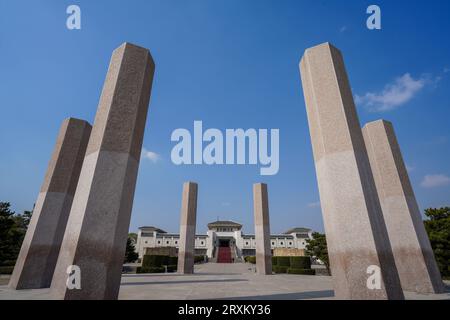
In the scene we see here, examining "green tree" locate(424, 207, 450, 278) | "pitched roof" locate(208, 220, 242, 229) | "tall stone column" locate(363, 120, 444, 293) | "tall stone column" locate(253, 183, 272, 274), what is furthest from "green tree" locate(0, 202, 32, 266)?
"pitched roof" locate(208, 220, 242, 229)

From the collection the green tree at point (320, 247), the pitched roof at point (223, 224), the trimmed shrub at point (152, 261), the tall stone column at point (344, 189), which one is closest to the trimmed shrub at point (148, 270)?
the trimmed shrub at point (152, 261)

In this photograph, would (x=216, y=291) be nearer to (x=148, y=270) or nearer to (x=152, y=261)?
(x=148, y=270)

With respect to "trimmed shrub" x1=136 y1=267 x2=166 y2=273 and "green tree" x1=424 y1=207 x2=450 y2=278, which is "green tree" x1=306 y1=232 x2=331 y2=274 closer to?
"green tree" x1=424 y1=207 x2=450 y2=278

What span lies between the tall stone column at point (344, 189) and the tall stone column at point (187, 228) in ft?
49.8

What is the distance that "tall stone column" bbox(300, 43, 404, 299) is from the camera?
622 cm

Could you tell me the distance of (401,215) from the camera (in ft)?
35.8

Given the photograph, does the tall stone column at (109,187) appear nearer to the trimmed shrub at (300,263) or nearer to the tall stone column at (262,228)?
the tall stone column at (262,228)

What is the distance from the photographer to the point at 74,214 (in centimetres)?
655

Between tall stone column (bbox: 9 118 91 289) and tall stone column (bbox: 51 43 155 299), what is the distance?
218 inches

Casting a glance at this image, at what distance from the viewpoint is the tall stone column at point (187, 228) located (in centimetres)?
2036

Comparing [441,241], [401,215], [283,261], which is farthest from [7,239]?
[441,241]

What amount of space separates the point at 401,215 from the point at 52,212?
1552 cm
